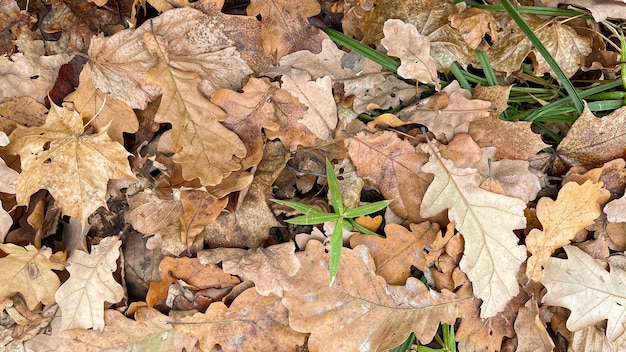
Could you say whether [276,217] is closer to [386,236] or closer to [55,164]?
[386,236]

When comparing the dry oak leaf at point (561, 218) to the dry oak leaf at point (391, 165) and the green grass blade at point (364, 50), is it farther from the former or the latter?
the green grass blade at point (364, 50)

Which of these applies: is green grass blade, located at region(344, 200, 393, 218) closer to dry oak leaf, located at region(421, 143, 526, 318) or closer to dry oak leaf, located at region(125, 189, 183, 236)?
dry oak leaf, located at region(421, 143, 526, 318)

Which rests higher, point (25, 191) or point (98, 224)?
point (25, 191)

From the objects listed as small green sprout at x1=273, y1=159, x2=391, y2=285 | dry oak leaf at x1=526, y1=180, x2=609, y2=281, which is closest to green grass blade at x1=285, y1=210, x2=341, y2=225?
small green sprout at x1=273, y1=159, x2=391, y2=285

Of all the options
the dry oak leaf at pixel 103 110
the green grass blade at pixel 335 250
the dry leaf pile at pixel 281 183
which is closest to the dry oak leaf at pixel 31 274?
the dry leaf pile at pixel 281 183

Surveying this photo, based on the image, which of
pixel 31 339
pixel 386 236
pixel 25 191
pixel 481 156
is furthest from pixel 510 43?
pixel 31 339

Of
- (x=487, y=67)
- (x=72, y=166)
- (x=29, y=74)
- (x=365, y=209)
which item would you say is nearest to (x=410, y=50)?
(x=487, y=67)
